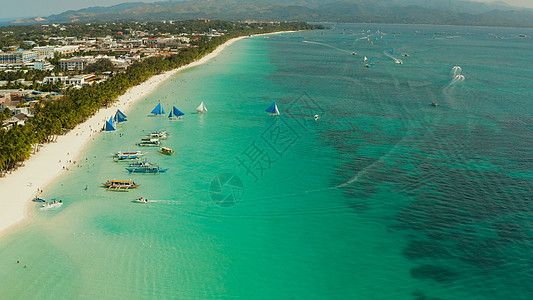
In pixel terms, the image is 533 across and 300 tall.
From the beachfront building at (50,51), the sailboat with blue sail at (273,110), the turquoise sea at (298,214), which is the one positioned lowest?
the turquoise sea at (298,214)

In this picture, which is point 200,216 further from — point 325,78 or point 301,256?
point 325,78

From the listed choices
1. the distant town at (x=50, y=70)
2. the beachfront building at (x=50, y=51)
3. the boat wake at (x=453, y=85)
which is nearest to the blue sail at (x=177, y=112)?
the distant town at (x=50, y=70)

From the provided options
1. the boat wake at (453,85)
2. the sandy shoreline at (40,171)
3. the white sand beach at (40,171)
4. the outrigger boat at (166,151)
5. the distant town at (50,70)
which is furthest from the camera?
the boat wake at (453,85)

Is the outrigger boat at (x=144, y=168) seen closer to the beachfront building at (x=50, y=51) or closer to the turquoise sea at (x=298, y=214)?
the turquoise sea at (x=298, y=214)

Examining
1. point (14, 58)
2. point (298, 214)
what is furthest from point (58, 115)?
point (14, 58)

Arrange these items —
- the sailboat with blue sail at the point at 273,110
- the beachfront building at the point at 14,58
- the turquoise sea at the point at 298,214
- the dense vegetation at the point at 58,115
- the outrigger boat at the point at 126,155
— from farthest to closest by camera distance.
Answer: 1. the beachfront building at the point at 14,58
2. the sailboat with blue sail at the point at 273,110
3. the outrigger boat at the point at 126,155
4. the dense vegetation at the point at 58,115
5. the turquoise sea at the point at 298,214

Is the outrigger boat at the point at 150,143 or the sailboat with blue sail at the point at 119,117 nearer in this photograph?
the outrigger boat at the point at 150,143
